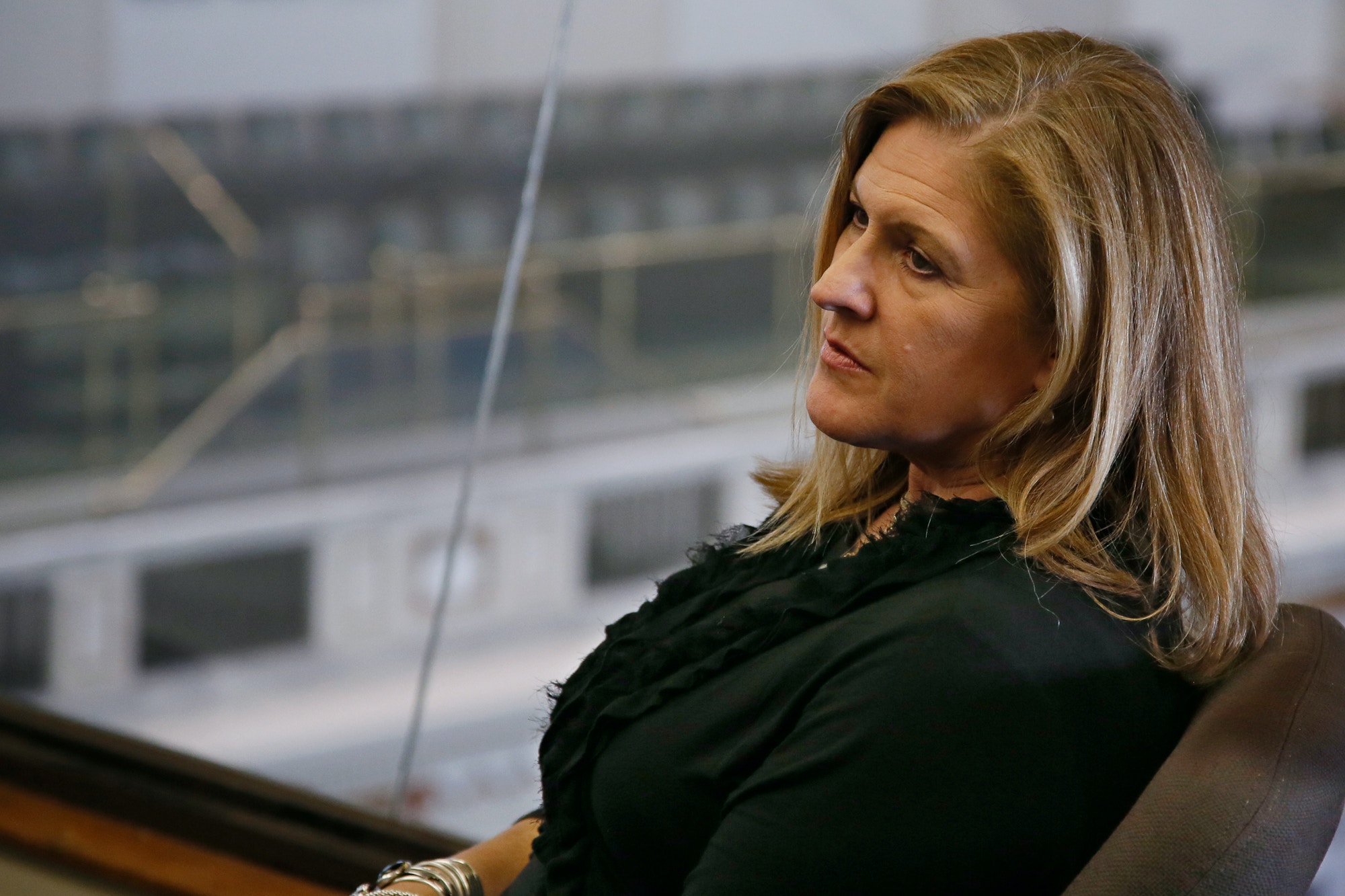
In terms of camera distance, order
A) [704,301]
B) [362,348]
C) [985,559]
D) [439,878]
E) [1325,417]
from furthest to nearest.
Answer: [362,348], [704,301], [1325,417], [439,878], [985,559]

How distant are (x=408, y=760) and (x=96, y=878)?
0.41m

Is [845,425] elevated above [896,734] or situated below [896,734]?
above

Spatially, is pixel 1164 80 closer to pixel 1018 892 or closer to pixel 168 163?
pixel 1018 892

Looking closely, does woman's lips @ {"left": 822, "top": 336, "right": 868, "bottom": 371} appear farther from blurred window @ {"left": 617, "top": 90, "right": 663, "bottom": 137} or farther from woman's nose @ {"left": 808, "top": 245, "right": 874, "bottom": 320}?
blurred window @ {"left": 617, "top": 90, "right": 663, "bottom": 137}

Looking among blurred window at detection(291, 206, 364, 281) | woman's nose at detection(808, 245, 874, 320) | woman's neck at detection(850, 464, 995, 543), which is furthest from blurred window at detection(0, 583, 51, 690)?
woman's nose at detection(808, 245, 874, 320)

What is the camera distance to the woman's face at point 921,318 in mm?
829

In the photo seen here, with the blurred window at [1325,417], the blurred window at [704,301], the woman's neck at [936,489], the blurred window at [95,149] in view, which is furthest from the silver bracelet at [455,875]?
the blurred window at [95,149]

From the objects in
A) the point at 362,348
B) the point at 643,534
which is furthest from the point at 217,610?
the point at 643,534

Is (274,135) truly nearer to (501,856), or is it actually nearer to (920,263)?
(501,856)

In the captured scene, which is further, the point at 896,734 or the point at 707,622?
the point at 707,622

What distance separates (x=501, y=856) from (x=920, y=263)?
23.5 inches

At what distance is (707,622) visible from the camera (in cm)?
92

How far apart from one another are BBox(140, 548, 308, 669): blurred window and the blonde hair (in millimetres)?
3335

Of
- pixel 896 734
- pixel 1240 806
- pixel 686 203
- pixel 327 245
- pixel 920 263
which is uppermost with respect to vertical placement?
pixel 327 245
